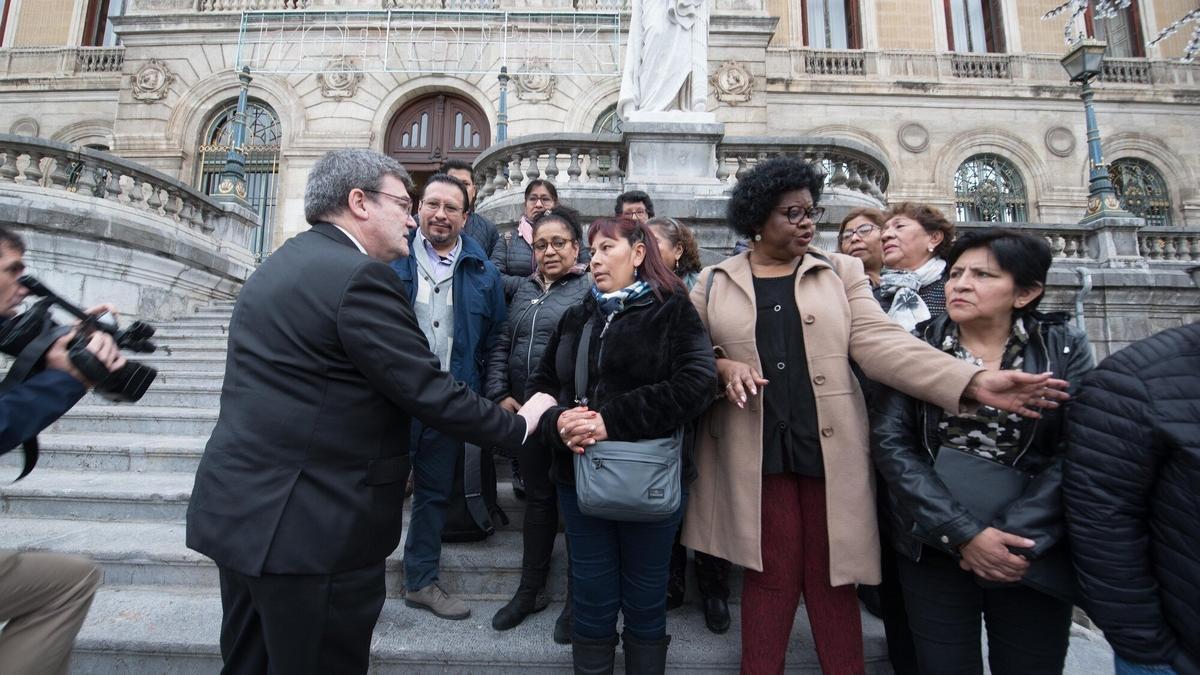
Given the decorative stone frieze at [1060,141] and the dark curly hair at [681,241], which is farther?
the decorative stone frieze at [1060,141]

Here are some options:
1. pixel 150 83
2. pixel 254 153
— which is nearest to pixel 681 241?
pixel 254 153

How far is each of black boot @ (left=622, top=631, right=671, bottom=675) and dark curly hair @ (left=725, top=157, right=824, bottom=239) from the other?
174cm

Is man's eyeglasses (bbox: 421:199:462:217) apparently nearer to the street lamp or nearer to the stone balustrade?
the stone balustrade

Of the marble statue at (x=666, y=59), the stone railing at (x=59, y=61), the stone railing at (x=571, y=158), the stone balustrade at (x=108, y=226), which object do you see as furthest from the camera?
the stone railing at (x=59, y=61)

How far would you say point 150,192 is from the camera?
8.11 metres

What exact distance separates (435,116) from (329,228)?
14.0m

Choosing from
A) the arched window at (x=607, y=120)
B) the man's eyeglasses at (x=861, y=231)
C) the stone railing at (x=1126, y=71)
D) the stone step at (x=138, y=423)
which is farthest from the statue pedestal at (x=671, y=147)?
the stone railing at (x=1126, y=71)

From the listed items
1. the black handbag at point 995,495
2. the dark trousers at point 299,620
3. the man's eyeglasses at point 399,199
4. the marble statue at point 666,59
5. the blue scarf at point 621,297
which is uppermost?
the marble statue at point 666,59

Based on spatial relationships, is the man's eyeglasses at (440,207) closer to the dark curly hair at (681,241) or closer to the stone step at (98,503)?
the dark curly hair at (681,241)

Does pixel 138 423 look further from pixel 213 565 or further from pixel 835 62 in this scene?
pixel 835 62

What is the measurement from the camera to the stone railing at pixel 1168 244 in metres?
10.9

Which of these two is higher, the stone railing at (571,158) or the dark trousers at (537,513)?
the stone railing at (571,158)

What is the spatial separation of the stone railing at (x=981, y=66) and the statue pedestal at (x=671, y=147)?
15385 mm

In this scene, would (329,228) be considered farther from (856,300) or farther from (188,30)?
(188,30)
